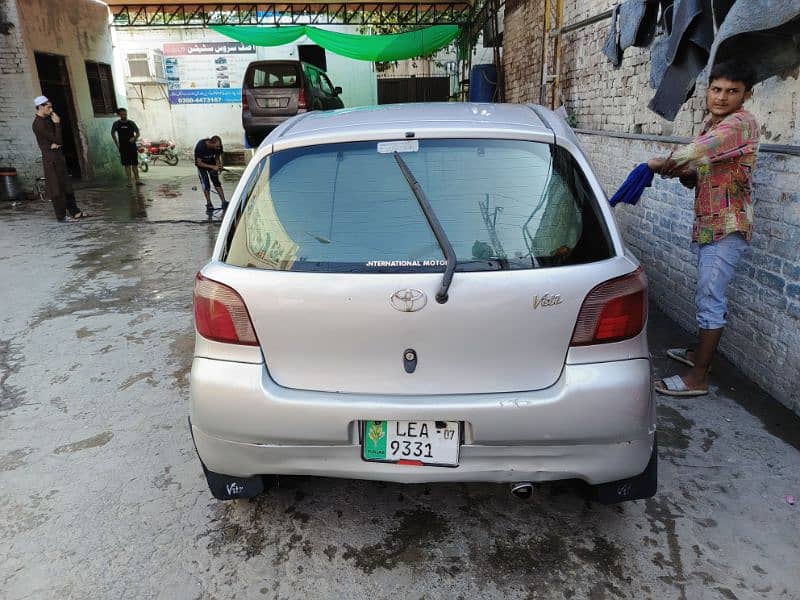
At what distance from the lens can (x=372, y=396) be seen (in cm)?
194

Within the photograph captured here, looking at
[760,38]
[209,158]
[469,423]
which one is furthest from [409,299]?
[209,158]

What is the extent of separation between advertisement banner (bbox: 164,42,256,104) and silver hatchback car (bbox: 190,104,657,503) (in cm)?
1876

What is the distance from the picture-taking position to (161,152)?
60.0 feet

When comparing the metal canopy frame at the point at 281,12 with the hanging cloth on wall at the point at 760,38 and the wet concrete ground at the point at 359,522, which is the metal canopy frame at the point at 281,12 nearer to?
the hanging cloth on wall at the point at 760,38

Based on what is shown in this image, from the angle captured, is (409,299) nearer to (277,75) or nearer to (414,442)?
(414,442)

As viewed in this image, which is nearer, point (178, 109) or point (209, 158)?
point (209, 158)

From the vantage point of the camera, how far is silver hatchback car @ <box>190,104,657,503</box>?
1.88 metres

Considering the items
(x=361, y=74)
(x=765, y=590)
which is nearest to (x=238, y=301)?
(x=765, y=590)

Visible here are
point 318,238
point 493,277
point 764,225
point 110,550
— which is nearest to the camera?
point 493,277

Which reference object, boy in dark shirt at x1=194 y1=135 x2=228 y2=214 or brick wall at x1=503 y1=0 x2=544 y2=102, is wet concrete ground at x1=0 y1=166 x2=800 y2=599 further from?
brick wall at x1=503 y1=0 x2=544 y2=102

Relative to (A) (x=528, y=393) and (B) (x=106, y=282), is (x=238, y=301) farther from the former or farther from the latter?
(B) (x=106, y=282)

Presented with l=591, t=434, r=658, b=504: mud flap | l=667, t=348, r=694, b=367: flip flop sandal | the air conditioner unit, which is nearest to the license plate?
l=591, t=434, r=658, b=504: mud flap

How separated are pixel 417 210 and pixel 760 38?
234 centimetres

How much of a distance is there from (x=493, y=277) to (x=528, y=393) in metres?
0.41
